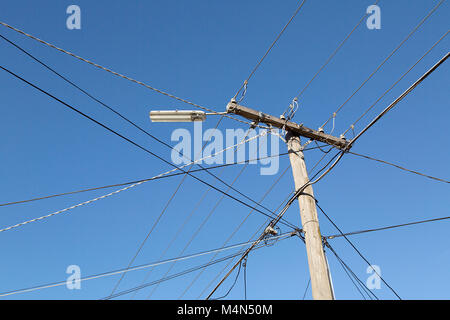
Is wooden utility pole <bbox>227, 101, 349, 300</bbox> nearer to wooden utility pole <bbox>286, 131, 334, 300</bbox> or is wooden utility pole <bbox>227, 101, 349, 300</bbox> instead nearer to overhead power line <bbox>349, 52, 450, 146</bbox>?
wooden utility pole <bbox>286, 131, 334, 300</bbox>

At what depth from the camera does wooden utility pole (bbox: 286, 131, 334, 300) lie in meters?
4.74

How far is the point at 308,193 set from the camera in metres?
5.82

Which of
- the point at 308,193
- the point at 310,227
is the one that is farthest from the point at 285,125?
the point at 310,227

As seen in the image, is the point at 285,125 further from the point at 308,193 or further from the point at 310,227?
the point at 310,227

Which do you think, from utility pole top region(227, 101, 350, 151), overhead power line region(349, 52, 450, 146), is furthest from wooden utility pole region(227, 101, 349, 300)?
overhead power line region(349, 52, 450, 146)

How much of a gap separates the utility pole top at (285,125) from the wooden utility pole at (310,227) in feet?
0.55

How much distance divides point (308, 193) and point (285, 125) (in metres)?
1.66

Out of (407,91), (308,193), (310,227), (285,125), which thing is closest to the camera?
(407,91)

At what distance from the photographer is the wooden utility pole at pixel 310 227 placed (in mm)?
4738

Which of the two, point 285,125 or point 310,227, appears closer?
point 310,227

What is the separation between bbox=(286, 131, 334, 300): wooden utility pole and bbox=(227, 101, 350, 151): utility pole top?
167 mm
